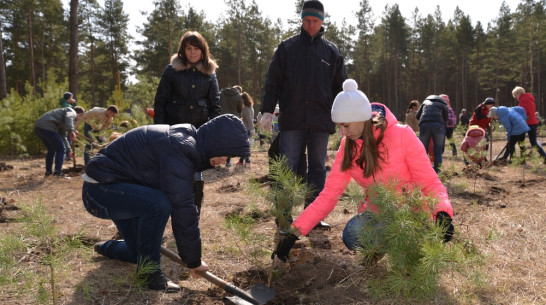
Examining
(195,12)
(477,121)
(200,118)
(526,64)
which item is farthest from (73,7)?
(526,64)

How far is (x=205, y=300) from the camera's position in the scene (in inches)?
100

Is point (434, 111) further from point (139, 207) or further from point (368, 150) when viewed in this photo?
point (139, 207)

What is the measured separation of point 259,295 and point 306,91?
2.04m

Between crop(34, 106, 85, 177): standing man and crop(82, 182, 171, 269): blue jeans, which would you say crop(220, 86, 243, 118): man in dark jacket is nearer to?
crop(34, 106, 85, 177): standing man

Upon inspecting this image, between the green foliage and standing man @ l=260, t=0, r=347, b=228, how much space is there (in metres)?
1.65

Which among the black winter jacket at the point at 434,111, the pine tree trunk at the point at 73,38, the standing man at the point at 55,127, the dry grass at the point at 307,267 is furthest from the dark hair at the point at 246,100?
the pine tree trunk at the point at 73,38

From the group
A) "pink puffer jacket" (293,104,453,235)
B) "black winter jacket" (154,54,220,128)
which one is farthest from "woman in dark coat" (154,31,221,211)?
"pink puffer jacket" (293,104,453,235)

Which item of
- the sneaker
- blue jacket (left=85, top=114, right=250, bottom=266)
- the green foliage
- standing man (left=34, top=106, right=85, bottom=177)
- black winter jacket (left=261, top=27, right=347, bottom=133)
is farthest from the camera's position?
standing man (left=34, top=106, right=85, bottom=177)

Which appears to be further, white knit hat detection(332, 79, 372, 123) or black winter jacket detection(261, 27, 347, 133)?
black winter jacket detection(261, 27, 347, 133)

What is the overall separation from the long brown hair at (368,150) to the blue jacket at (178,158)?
0.75 metres

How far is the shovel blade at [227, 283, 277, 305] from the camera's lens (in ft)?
7.69

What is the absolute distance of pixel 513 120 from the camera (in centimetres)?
848

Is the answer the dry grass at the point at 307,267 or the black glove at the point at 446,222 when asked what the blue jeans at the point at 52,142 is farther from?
the black glove at the point at 446,222

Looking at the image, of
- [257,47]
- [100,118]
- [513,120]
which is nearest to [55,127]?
[100,118]
